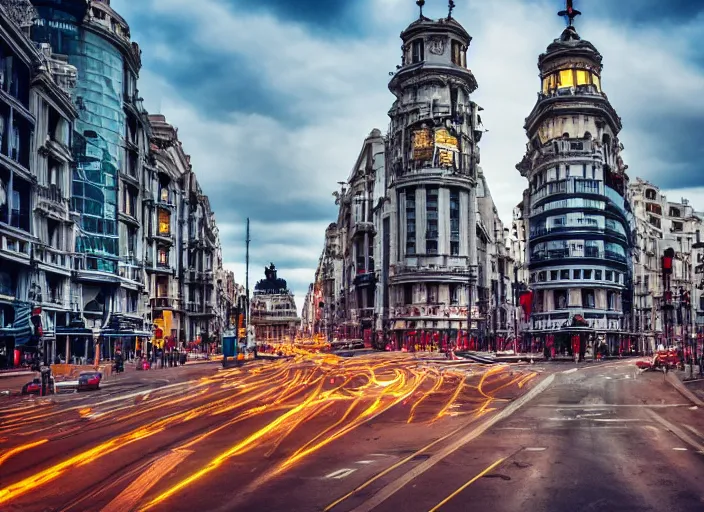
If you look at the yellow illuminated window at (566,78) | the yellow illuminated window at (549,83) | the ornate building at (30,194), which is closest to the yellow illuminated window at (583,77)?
the yellow illuminated window at (566,78)

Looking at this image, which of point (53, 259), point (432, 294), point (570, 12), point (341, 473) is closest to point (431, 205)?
point (432, 294)

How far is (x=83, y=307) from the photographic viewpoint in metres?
68.7

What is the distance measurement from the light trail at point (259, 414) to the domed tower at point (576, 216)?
71.4 metres

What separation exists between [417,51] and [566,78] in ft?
76.2

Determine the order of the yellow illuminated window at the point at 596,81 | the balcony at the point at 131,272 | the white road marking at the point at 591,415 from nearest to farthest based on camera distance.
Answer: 1. the white road marking at the point at 591,415
2. the balcony at the point at 131,272
3. the yellow illuminated window at the point at 596,81

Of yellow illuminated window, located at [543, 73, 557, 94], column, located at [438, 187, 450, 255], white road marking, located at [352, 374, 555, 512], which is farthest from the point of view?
yellow illuminated window, located at [543, 73, 557, 94]

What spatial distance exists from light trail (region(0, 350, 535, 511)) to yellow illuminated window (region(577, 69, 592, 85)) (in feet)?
281

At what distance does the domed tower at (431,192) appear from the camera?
382ft

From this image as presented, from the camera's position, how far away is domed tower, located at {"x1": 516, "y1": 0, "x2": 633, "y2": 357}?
111438 mm

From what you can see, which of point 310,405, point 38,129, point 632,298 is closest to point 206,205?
point 632,298

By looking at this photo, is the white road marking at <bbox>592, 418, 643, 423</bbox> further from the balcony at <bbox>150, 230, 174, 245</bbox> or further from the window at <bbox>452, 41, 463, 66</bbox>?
the window at <bbox>452, 41, 463, 66</bbox>

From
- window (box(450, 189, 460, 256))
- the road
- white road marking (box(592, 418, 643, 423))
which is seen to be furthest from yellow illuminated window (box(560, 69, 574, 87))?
white road marking (box(592, 418, 643, 423))

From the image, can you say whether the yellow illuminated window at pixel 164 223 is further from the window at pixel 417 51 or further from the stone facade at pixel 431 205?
the window at pixel 417 51

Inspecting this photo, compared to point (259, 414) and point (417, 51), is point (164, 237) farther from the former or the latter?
point (259, 414)
